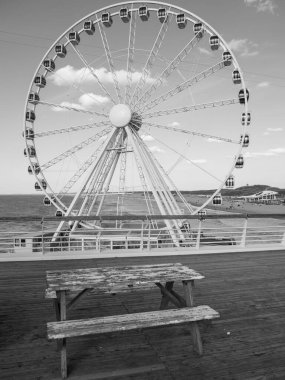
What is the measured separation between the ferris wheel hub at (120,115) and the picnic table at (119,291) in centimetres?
1355

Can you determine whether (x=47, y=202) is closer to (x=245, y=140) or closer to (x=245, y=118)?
(x=245, y=140)

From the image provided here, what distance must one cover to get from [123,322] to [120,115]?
14.9 m

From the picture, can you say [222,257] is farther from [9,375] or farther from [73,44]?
[73,44]

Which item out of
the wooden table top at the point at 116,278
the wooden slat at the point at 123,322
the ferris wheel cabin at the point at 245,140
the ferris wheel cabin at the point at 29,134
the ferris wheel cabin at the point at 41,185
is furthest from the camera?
the ferris wheel cabin at the point at 41,185

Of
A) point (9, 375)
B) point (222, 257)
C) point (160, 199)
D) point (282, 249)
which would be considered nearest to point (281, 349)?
point (9, 375)

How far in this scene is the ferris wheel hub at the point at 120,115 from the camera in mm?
17062

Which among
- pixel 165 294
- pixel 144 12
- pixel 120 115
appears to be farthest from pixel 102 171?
pixel 165 294

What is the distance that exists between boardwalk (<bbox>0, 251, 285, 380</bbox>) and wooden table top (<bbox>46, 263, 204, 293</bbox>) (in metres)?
0.65

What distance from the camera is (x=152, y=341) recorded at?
12.6 feet

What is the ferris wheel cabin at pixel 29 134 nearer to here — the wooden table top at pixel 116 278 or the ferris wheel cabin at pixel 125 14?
the ferris wheel cabin at pixel 125 14

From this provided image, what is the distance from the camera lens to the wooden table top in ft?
11.5

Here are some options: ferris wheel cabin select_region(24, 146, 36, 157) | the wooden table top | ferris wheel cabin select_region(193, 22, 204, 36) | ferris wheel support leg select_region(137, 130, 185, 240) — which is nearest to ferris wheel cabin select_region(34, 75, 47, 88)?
ferris wheel cabin select_region(24, 146, 36, 157)

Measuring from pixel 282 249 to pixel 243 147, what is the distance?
6.89m

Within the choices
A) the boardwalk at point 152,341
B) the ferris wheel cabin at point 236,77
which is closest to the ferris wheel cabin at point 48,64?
the ferris wheel cabin at point 236,77
